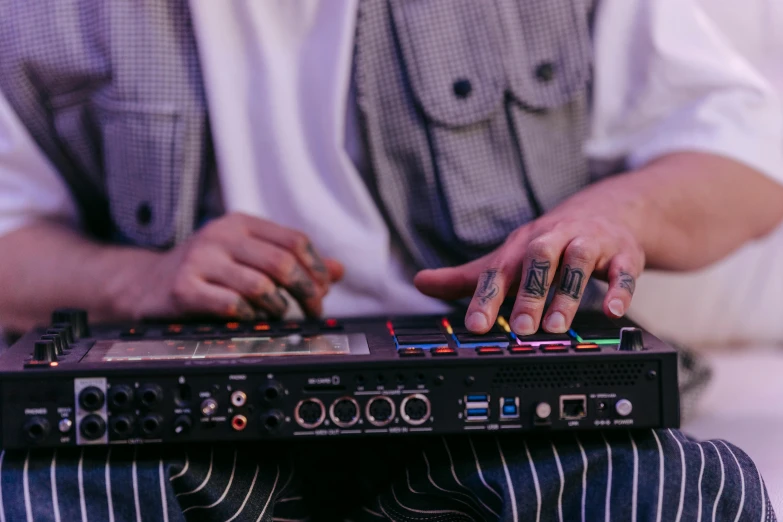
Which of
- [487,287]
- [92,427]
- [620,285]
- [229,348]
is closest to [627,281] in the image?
[620,285]

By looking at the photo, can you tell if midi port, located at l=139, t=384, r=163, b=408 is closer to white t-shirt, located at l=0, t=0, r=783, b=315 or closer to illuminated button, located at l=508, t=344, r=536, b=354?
illuminated button, located at l=508, t=344, r=536, b=354

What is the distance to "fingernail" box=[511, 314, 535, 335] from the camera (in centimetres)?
68

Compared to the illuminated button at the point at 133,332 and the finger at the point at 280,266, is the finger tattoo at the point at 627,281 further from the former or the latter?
the illuminated button at the point at 133,332

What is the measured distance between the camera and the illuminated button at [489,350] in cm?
63

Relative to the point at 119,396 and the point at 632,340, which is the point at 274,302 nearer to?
the point at 119,396

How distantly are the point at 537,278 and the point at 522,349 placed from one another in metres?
0.08

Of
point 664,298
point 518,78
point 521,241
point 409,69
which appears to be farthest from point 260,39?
point 664,298

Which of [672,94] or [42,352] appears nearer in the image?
[42,352]

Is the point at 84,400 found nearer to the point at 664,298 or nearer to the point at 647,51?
the point at 647,51

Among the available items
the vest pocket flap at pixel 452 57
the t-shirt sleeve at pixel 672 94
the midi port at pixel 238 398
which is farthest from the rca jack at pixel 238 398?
the t-shirt sleeve at pixel 672 94

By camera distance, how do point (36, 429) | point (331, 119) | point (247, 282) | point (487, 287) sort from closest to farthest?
1. point (36, 429)
2. point (487, 287)
3. point (247, 282)
4. point (331, 119)

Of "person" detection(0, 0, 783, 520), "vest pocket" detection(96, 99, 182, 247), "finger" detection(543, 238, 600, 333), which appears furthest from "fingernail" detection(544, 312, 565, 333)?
"vest pocket" detection(96, 99, 182, 247)

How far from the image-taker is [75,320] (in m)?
0.74

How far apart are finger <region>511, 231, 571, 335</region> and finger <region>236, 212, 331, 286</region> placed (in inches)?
8.5
